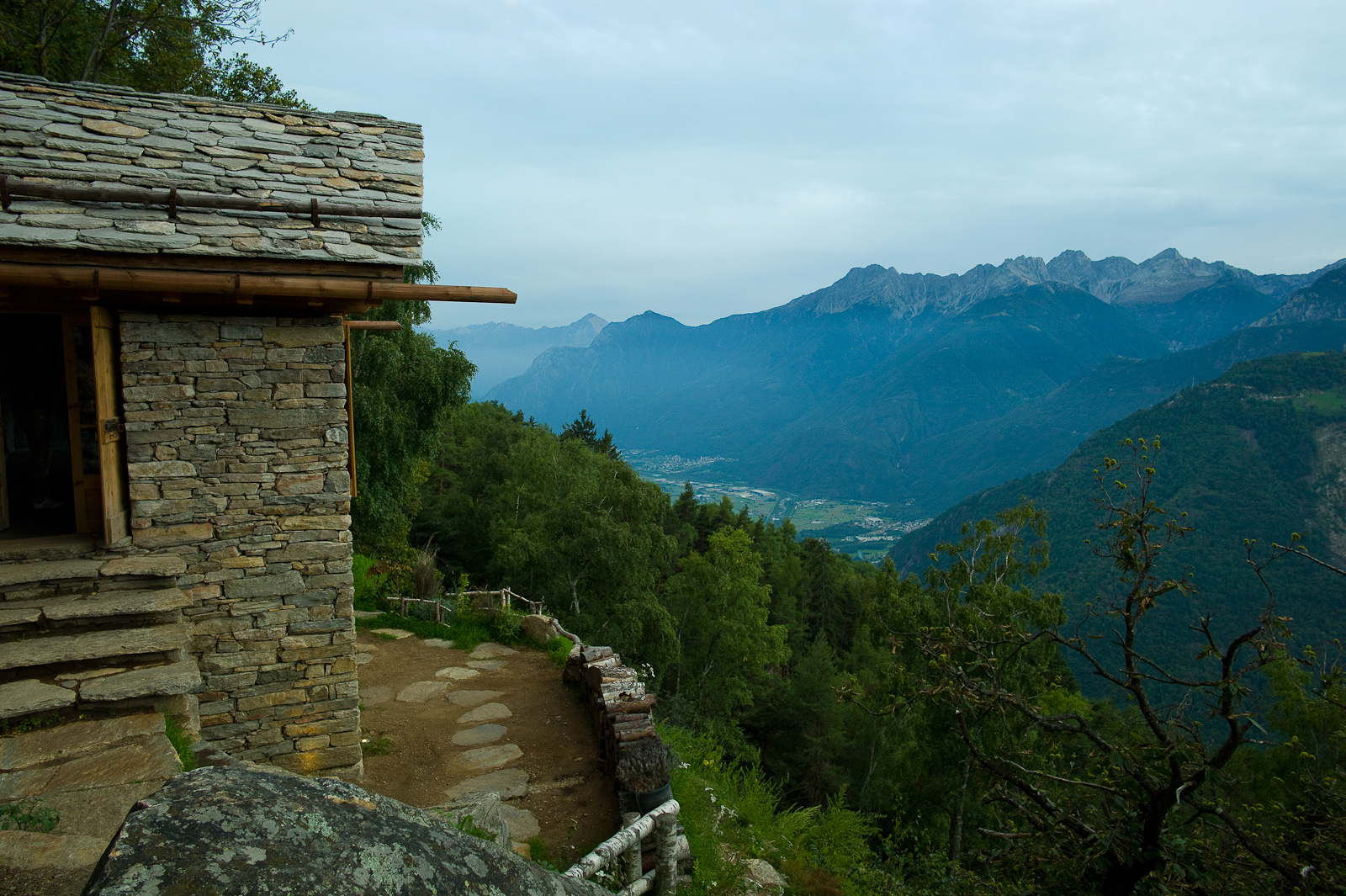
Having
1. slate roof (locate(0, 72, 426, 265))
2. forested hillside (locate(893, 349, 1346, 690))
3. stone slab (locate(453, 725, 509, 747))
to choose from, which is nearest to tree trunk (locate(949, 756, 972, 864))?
stone slab (locate(453, 725, 509, 747))

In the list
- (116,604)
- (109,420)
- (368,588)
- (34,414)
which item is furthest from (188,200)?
(368,588)

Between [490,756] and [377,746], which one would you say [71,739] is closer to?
[377,746]

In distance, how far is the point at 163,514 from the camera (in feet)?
18.6

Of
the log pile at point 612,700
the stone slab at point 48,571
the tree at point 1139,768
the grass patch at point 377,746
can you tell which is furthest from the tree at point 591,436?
the tree at point 1139,768

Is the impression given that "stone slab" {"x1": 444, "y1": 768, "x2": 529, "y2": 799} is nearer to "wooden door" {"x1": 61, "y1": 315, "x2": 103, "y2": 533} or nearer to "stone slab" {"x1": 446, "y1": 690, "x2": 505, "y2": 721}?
"stone slab" {"x1": 446, "y1": 690, "x2": 505, "y2": 721}

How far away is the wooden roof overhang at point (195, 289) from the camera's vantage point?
499 cm

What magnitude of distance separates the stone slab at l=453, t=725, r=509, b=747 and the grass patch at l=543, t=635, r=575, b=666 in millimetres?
2008

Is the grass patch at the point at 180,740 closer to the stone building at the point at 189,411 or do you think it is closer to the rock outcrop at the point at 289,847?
the stone building at the point at 189,411

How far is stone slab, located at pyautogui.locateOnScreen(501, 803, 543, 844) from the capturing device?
577cm

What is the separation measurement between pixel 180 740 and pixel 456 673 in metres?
4.90

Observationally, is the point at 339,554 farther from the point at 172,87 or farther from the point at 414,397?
the point at 172,87

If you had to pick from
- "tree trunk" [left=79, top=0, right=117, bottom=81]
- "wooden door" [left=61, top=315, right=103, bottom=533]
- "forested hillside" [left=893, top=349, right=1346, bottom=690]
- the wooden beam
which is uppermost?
"tree trunk" [left=79, top=0, right=117, bottom=81]

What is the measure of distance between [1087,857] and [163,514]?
24.1 ft

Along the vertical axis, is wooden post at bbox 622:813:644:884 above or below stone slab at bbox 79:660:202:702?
below
